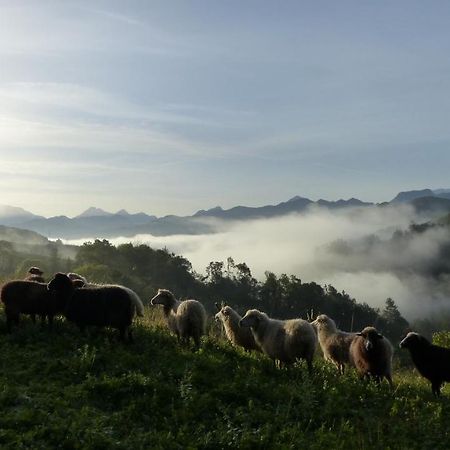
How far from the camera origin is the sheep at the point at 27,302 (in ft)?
47.4

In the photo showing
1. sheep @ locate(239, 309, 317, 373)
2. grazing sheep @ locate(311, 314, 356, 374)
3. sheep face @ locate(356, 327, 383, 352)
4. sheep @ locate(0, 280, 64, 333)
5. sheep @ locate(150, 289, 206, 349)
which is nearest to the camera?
sheep face @ locate(356, 327, 383, 352)

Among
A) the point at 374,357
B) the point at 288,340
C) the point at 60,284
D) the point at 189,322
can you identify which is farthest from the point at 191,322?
the point at 374,357

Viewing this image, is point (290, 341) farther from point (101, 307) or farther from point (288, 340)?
point (101, 307)

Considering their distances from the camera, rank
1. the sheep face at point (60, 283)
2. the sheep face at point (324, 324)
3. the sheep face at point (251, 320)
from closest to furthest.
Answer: the sheep face at point (60, 283) → the sheep face at point (251, 320) → the sheep face at point (324, 324)

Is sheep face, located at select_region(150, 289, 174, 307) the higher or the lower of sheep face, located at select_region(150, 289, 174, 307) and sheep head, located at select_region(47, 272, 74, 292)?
the lower

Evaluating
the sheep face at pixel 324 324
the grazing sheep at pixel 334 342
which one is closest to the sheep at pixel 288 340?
the grazing sheep at pixel 334 342

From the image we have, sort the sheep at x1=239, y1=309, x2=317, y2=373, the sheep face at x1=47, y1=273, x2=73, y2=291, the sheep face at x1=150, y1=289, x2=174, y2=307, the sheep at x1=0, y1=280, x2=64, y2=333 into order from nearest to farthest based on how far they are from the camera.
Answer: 1. the sheep at x1=239, y1=309, x2=317, y2=373
2. the sheep at x1=0, y1=280, x2=64, y2=333
3. the sheep face at x1=47, y1=273, x2=73, y2=291
4. the sheep face at x1=150, y1=289, x2=174, y2=307

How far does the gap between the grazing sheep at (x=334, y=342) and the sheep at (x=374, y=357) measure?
1044 millimetres

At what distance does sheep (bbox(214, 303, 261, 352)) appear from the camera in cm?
1717

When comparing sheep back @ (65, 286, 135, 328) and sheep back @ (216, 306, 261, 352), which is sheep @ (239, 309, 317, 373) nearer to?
sheep back @ (216, 306, 261, 352)

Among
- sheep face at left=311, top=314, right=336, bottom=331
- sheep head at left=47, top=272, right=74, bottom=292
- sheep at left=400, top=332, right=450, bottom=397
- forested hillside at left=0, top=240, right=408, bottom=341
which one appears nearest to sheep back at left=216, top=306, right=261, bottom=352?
sheep face at left=311, top=314, right=336, bottom=331

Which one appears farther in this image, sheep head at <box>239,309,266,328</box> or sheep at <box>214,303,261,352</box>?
sheep at <box>214,303,261,352</box>

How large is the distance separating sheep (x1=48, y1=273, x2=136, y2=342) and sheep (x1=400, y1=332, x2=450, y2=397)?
7.71 metres

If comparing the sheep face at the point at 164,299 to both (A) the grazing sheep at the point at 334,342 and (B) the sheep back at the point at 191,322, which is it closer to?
(B) the sheep back at the point at 191,322
